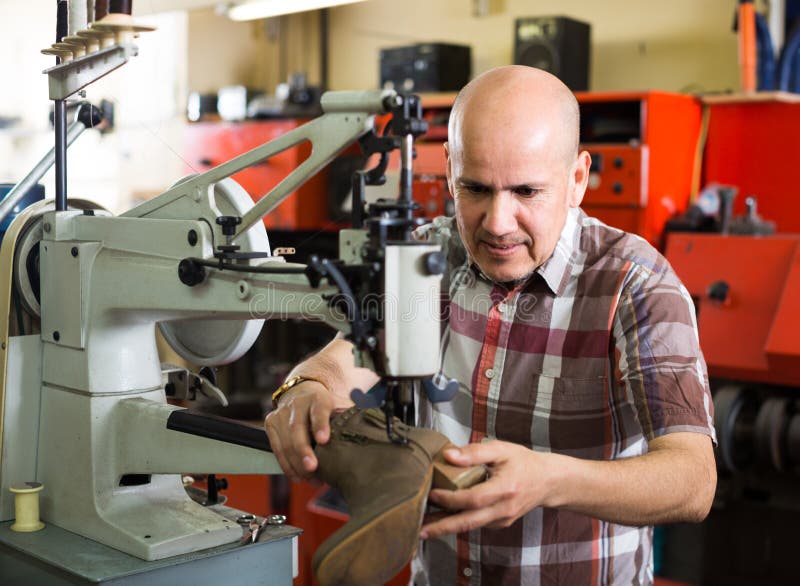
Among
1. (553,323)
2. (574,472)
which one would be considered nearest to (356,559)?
(574,472)

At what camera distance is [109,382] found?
4.53 feet

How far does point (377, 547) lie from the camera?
0.99m

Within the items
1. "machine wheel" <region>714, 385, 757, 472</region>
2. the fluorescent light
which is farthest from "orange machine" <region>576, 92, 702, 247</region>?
the fluorescent light

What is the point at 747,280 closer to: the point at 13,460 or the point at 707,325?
the point at 707,325

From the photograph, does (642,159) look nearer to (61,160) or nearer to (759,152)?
(759,152)

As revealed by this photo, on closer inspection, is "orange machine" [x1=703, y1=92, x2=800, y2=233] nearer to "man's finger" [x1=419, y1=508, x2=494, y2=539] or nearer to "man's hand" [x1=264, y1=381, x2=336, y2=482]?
"man's hand" [x1=264, y1=381, x2=336, y2=482]

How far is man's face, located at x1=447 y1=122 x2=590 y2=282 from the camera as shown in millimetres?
1361

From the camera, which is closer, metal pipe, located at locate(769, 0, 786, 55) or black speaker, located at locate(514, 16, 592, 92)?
metal pipe, located at locate(769, 0, 786, 55)

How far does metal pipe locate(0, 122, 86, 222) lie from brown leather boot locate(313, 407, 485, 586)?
0.70 metres

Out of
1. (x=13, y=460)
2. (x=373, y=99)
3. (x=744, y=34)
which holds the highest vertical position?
(x=744, y=34)

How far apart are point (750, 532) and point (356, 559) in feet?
7.69

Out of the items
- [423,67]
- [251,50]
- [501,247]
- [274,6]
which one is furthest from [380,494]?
[251,50]

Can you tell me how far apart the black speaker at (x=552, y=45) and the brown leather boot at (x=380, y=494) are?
3.01 meters

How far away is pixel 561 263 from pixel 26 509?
863 mm
